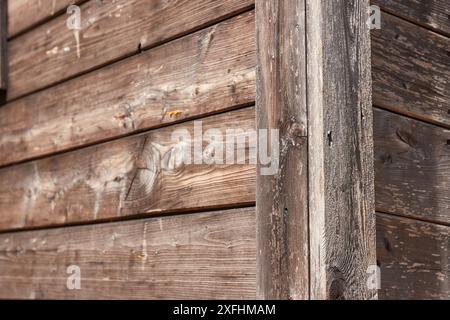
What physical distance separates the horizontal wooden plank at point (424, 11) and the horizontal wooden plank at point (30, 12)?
1272 mm

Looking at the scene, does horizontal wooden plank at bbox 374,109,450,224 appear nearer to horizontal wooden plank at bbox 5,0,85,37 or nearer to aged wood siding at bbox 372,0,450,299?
aged wood siding at bbox 372,0,450,299

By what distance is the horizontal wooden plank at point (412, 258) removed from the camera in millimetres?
2430

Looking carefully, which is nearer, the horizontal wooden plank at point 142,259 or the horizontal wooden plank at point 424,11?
the horizontal wooden plank at point 142,259

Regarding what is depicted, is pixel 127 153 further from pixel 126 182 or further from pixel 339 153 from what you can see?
pixel 339 153

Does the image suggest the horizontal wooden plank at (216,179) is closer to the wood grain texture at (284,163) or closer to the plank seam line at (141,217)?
the plank seam line at (141,217)

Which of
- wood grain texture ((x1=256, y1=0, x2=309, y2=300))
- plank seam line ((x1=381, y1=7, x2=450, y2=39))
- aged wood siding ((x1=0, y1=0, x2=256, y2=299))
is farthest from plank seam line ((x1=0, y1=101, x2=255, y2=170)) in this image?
plank seam line ((x1=381, y1=7, x2=450, y2=39))

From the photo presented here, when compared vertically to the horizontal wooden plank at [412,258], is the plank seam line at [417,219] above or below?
above

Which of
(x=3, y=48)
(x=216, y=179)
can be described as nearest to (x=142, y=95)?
(x=216, y=179)

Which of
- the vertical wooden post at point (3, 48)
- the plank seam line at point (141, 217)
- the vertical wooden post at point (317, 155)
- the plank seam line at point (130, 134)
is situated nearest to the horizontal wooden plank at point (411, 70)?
the vertical wooden post at point (317, 155)

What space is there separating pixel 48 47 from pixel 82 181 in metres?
0.64

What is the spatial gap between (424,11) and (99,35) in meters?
→ 1.18

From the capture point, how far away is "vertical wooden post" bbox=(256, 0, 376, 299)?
2195 millimetres

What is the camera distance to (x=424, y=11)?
2688mm

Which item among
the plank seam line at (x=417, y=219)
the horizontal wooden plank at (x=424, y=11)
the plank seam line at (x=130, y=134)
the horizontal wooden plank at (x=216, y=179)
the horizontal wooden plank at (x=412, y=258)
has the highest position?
the horizontal wooden plank at (x=424, y=11)
